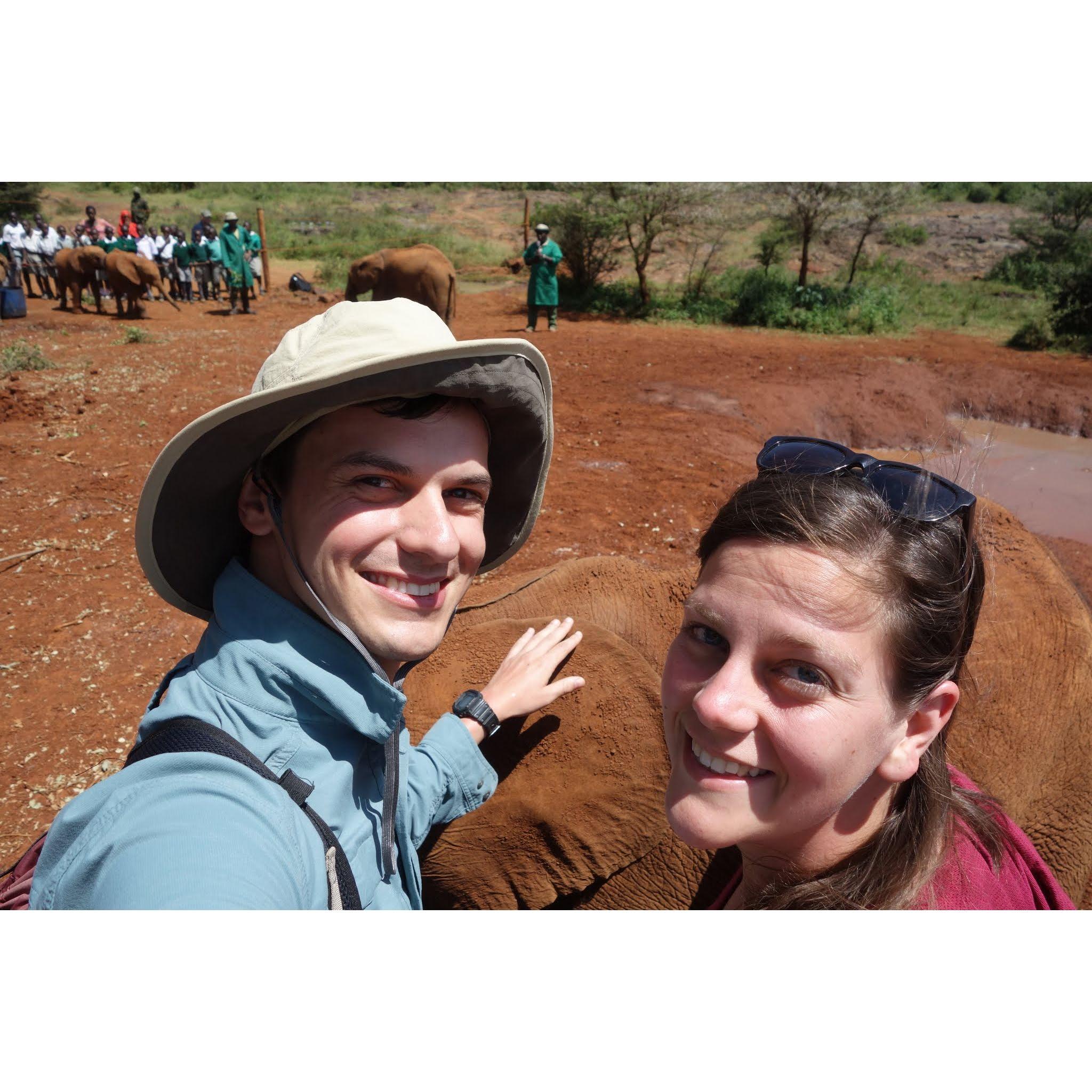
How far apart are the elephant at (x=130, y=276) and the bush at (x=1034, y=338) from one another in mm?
17837

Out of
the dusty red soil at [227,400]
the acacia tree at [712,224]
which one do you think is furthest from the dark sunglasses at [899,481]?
the acacia tree at [712,224]

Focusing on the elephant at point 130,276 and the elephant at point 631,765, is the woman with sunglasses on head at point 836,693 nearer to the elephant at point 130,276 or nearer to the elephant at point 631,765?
the elephant at point 631,765

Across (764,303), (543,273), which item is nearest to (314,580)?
(543,273)

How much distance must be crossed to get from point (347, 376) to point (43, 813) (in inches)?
132

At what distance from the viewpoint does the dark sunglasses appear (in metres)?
1.49

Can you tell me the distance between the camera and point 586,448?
28.8ft

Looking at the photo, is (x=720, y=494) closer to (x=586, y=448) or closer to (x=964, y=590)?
(x=586, y=448)

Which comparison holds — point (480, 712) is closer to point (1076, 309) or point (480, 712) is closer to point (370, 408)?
point (370, 408)

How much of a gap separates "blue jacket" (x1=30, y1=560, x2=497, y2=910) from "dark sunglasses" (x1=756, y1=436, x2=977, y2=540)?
3.14ft

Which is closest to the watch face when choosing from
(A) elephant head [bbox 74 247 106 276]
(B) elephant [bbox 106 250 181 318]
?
(B) elephant [bbox 106 250 181 318]

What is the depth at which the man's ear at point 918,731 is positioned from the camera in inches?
56.9

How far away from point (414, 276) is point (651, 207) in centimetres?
827

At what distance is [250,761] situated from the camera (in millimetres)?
1350

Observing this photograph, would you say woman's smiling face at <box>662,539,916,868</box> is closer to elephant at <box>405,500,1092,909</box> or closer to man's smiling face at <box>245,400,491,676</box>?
man's smiling face at <box>245,400,491,676</box>
